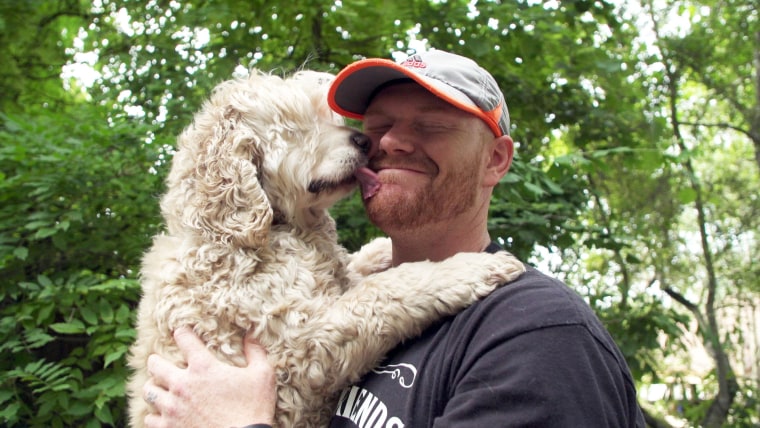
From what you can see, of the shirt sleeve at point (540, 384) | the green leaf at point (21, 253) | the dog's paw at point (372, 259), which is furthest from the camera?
the green leaf at point (21, 253)

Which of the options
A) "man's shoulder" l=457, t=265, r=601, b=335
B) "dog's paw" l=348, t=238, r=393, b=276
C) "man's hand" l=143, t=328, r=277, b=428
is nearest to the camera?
"man's shoulder" l=457, t=265, r=601, b=335

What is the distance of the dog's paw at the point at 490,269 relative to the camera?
229 cm

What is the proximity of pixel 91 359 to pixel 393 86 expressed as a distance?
117 inches

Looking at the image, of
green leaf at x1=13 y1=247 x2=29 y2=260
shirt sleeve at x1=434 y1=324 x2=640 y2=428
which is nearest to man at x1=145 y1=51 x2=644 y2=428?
shirt sleeve at x1=434 y1=324 x2=640 y2=428

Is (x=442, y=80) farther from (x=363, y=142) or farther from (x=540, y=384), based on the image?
(x=540, y=384)

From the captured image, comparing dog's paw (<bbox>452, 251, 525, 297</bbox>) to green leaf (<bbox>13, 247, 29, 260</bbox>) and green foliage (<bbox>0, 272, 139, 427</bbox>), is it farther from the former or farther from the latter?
green leaf (<bbox>13, 247, 29, 260</bbox>)

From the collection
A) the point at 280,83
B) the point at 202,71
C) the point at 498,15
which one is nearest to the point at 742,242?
the point at 498,15

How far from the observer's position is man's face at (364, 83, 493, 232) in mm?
2420

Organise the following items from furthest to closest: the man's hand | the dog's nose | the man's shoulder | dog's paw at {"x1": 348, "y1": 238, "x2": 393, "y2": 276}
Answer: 1. dog's paw at {"x1": 348, "y1": 238, "x2": 393, "y2": 276}
2. the dog's nose
3. the man's hand
4. the man's shoulder

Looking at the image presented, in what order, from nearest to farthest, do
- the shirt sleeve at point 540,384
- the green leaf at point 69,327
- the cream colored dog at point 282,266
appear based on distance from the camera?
the shirt sleeve at point 540,384, the cream colored dog at point 282,266, the green leaf at point 69,327

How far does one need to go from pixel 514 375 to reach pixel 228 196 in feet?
5.11

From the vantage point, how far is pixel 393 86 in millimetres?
2633

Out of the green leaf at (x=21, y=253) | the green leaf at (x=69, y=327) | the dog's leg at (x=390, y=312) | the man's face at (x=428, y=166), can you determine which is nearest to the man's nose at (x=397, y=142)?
the man's face at (x=428, y=166)

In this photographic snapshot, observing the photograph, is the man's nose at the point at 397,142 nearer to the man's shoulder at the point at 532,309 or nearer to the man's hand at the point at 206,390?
the man's shoulder at the point at 532,309
